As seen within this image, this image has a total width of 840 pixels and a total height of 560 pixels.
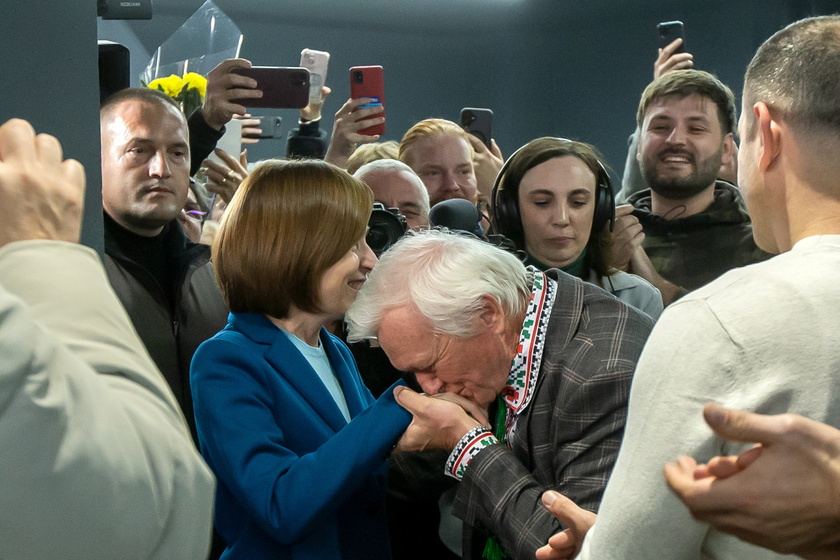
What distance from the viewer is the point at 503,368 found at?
5.36 ft

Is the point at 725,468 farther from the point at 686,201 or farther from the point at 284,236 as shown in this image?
the point at 686,201

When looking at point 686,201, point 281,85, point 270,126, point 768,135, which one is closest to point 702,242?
point 686,201

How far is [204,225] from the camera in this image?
2844mm

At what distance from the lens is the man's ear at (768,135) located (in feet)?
3.52

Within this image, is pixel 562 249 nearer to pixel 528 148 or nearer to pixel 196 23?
pixel 528 148

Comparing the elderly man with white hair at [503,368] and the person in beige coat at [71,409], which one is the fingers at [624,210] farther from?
the person in beige coat at [71,409]

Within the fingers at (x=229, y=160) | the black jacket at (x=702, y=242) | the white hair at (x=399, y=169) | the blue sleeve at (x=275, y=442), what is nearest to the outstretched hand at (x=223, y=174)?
the fingers at (x=229, y=160)

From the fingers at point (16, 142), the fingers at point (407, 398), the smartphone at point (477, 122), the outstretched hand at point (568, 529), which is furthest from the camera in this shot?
the smartphone at point (477, 122)

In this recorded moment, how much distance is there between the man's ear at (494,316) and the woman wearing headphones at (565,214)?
0.79 meters

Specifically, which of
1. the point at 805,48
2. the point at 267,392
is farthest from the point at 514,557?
the point at 805,48

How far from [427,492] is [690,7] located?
445 centimetres

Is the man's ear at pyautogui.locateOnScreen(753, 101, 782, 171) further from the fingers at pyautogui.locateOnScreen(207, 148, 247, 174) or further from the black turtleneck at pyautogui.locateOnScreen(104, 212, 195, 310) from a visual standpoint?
the fingers at pyautogui.locateOnScreen(207, 148, 247, 174)

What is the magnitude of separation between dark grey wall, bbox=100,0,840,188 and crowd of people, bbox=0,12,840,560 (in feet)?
7.96

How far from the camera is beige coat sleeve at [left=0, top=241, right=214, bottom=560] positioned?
63 cm
